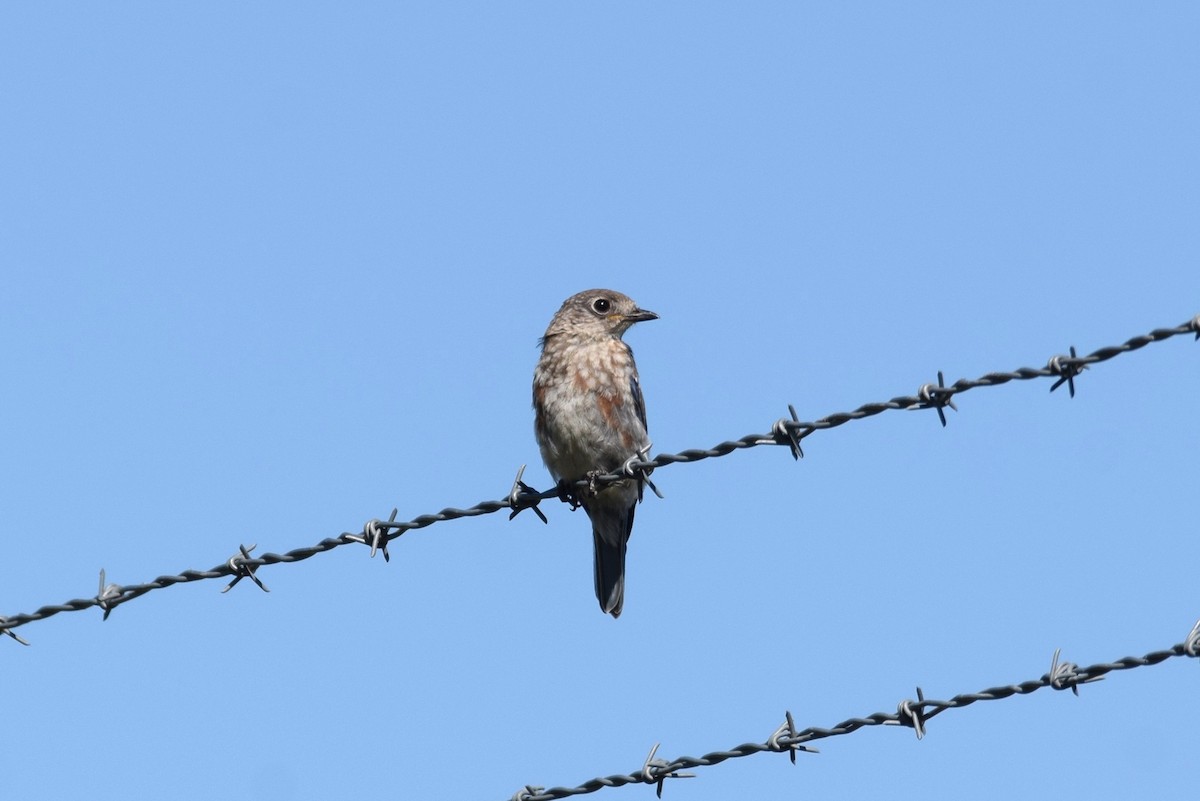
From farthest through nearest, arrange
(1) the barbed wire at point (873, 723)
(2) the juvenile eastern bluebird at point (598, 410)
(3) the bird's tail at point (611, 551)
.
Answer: (3) the bird's tail at point (611, 551)
(2) the juvenile eastern bluebird at point (598, 410)
(1) the barbed wire at point (873, 723)

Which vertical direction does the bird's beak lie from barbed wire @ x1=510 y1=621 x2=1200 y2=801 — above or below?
above

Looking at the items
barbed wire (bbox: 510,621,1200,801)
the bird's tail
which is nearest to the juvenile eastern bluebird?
the bird's tail

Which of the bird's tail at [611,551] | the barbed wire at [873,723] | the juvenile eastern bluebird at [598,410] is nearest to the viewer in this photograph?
the barbed wire at [873,723]

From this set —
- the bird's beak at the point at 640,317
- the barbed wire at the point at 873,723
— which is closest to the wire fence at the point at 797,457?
the barbed wire at the point at 873,723

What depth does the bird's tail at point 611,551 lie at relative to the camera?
10922 mm

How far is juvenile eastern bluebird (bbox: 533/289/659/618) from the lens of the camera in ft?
33.5

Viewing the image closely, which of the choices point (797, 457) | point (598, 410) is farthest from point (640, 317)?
point (797, 457)

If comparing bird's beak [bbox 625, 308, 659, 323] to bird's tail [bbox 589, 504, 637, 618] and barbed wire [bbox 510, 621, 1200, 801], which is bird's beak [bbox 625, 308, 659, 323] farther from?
barbed wire [bbox 510, 621, 1200, 801]

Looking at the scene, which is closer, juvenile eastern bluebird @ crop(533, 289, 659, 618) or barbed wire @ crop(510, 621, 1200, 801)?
barbed wire @ crop(510, 621, 1200, 801)

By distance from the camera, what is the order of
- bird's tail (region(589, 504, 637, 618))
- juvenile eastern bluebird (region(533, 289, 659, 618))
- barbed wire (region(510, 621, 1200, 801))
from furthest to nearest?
bird's tail (region(589, 504, 637, 618))
juvenile eastern bluebird (region(533, 289, 659, 618))
barbed wire (region(510, 621, 1200, 801))

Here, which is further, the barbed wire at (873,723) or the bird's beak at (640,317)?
the bird's beak at (640,317)

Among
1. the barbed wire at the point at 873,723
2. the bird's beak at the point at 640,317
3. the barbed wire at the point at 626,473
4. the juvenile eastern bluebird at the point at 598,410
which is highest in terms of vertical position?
the bird's beak at the point at 640,317

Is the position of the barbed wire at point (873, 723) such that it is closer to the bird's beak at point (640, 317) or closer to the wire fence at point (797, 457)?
the wire fence at point (797, 457)

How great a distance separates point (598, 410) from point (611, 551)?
1.18 meters
